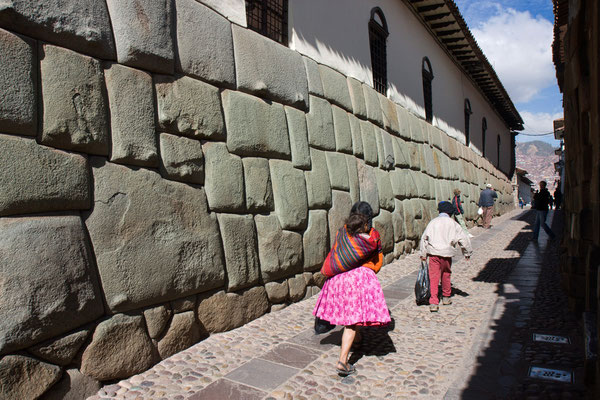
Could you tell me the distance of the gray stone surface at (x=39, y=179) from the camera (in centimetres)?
246

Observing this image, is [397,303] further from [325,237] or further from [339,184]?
[339,184]

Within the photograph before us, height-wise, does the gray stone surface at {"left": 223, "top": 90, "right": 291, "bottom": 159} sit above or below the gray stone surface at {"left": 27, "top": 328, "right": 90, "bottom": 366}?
above

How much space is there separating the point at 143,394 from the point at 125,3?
2695mm

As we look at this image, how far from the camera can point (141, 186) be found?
127 inches

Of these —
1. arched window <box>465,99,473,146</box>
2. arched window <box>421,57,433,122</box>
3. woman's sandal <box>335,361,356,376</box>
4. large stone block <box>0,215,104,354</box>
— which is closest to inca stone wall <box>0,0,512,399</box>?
large stone block <box>0,215,104,354</box>

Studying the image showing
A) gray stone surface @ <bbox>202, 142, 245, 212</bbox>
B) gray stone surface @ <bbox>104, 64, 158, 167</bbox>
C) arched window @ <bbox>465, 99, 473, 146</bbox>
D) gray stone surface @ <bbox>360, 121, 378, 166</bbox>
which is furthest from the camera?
arched window @ <bbox>465, 99, 473, 146</bbox>

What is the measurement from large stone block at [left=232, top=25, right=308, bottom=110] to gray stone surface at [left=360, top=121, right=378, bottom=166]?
6.08 feet

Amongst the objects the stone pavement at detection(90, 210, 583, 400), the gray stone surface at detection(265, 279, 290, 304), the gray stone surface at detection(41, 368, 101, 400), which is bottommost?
the stone pavement at detection(90, 210, 583, 400)

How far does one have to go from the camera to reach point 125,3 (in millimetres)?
3242

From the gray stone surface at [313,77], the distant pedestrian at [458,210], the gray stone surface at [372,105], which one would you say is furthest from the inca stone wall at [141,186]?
the distant pedestrian at [458,210]

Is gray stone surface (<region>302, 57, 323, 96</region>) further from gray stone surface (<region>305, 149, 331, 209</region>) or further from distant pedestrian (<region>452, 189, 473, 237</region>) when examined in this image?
distant pedestrian (<region>452, 189, 473, 237</region>)

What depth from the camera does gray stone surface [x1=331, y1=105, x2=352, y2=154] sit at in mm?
6250

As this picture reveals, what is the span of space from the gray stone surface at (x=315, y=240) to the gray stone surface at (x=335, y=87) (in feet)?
5.71

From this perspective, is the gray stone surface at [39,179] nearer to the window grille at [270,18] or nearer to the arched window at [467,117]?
the window grille at [270,18]
